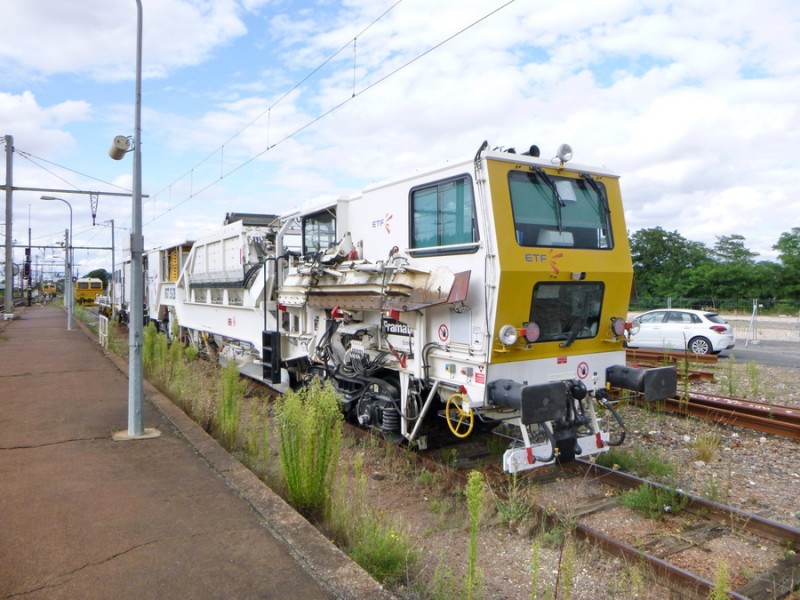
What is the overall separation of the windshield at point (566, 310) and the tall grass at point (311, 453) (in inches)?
89.8

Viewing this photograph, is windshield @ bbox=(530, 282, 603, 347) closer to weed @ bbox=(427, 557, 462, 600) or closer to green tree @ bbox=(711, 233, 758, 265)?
weed @ bbox=(427, 557, 462, 600)

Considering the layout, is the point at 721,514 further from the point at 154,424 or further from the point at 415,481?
the point at 154,424

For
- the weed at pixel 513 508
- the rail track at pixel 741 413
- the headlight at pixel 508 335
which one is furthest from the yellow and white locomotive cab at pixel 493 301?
the rail track at pixel 741 413

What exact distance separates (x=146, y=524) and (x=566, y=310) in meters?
4.28

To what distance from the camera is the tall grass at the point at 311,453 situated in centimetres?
482

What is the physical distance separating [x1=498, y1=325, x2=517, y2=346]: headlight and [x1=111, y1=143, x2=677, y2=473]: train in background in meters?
0.01

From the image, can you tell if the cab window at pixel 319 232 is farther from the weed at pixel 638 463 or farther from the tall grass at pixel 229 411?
the weed at pixel 638 463

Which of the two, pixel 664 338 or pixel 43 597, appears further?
pixel 664 338

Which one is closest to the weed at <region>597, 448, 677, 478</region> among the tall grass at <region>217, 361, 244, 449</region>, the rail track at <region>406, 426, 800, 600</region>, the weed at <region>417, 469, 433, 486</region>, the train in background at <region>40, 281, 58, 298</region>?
the rail track at <region>406, 426, 800, 600</region>

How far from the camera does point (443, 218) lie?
611 cm

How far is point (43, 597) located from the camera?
3.50 metres

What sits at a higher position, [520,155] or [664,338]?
[520,155]

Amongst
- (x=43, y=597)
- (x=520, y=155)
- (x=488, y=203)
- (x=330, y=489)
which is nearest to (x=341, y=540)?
(x=330, y=489)

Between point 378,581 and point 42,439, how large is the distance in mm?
4939
